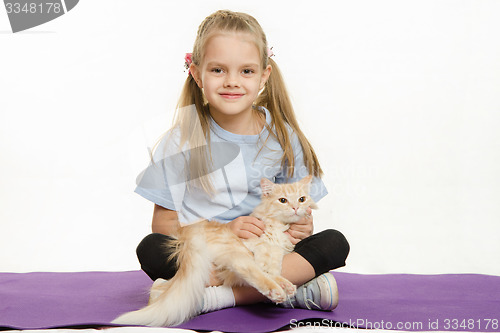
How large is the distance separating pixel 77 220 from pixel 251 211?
0.90m

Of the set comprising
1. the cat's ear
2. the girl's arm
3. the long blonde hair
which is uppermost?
the long blonde hair

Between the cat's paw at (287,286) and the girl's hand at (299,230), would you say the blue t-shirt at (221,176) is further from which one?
the cat's paw at (287,286)

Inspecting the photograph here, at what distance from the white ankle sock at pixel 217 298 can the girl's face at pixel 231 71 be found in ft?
1.50

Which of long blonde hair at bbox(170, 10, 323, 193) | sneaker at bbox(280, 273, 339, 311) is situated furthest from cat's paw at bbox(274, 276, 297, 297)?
long blonde hair at bbox(170, 10, 323, 193)

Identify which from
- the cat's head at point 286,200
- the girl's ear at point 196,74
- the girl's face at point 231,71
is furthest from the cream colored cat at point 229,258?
the girl's ear at point 196,74

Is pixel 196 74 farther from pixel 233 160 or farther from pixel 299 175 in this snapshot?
pixel 299 175

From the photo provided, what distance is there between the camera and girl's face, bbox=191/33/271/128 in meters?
1.47

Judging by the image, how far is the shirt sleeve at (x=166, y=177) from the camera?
5.03ft

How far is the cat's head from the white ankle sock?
21 cm

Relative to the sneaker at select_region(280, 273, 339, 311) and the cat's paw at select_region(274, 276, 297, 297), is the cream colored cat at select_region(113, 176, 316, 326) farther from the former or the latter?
the sneaker at select_region(280, 273, 339, 311)

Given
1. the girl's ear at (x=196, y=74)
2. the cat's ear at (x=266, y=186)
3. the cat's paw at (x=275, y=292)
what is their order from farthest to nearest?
the girl's ear at (x=196, y=74), the cat's ear at (x=266, y=186), the cat's paw at (x=275, y=292)

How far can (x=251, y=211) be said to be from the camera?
1.57m

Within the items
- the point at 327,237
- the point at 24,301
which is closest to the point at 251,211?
the point at 327,237

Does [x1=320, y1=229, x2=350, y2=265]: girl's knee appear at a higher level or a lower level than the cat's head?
lower
